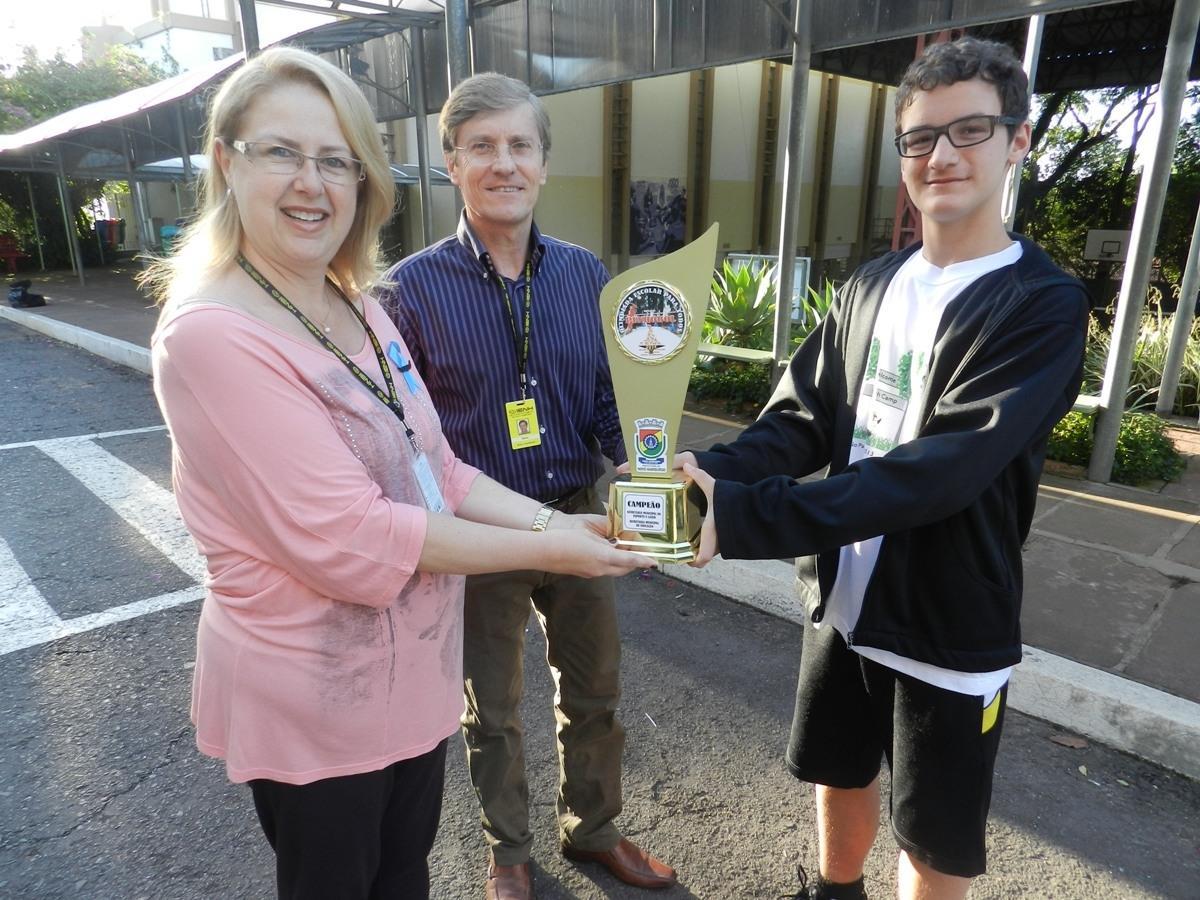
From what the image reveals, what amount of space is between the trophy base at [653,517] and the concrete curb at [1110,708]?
112 cm

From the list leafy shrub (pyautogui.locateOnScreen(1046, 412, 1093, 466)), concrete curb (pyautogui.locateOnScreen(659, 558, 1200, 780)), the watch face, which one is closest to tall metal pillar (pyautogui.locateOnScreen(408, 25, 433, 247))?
leafy shrub (pyautogui.locateOnScreen(1046, 412, 1093, 466))

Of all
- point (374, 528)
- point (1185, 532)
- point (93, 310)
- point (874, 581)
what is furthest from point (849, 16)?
point (93, 310)

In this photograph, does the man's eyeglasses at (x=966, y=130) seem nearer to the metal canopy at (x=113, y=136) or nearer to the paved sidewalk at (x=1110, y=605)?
the paved sidewalk at (x=1110, y=605)

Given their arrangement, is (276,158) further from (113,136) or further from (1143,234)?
(113,136)

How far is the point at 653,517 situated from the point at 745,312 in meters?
6.14

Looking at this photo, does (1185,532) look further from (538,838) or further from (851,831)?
(538,838)

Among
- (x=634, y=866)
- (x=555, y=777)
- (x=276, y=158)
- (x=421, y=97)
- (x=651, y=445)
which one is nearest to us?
(x=276, y=158)

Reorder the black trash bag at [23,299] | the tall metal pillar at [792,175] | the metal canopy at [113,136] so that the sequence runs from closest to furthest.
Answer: the tall metal pillar at [792,175] < the metal canopy at [113,136] < the black trash bag at [23,299]

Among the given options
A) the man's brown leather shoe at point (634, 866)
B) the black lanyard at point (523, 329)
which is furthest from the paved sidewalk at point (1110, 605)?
the black lanyard at point (523, 329)

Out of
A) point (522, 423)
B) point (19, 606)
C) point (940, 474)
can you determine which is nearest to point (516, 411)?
point (522, 423)

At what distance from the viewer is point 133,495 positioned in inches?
220

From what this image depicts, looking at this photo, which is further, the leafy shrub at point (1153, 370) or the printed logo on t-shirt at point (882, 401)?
the leafy shrub at point (1153, 370)

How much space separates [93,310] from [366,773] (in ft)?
52.8

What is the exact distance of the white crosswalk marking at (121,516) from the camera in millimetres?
3816
